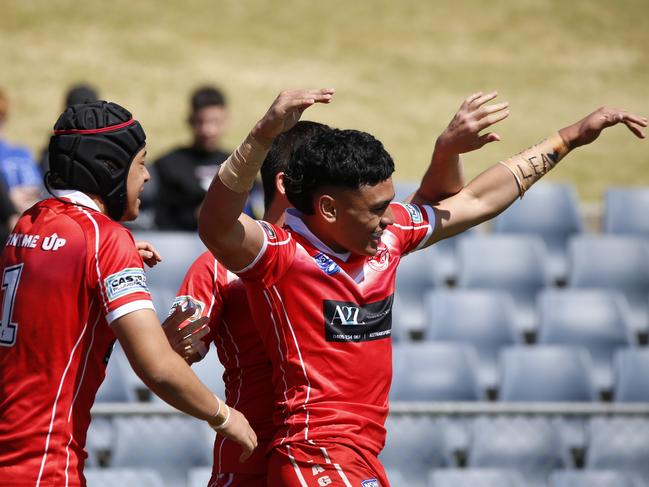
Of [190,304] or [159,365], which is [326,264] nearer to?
[190,304]

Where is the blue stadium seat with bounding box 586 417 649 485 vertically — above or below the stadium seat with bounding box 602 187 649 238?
below

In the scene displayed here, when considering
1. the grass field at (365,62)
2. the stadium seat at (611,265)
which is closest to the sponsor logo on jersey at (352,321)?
the stadium seat at (611,265)

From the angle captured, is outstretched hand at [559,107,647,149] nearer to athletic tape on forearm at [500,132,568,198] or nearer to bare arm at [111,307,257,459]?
athletic tape on forearm at [500,132,568,198]

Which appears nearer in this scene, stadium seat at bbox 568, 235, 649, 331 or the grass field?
stadium seat at bbox 568, 235, 649, 331

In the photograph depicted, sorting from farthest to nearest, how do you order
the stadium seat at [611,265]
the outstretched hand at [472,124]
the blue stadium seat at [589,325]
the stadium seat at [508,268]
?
the stadium seat at [611,265]
the stadium seat at [508,268]
the blue stadium seat at [589,325]
the outstretched hand at [472,124]

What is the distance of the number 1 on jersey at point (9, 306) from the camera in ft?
9.80

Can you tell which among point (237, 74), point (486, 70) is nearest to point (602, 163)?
point (486, 70)

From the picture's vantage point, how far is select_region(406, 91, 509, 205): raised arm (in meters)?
3.47

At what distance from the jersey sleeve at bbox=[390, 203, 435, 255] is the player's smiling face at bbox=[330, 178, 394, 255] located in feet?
0.92

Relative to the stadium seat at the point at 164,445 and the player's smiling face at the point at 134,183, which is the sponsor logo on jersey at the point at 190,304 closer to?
the player's smiling face at the point at 134,183

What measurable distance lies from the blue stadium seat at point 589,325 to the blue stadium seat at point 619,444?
1.39m

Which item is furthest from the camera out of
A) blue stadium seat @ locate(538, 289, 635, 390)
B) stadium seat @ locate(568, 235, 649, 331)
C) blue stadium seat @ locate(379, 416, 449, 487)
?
stadium seat @ locate(568, 235, 649, 331)

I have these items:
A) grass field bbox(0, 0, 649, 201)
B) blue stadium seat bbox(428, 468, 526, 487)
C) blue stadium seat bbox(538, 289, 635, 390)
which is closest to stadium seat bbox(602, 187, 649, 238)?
blue stadium seat bbox(538, 289, 635, 390)

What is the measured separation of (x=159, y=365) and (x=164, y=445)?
279 centimetres
